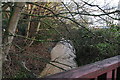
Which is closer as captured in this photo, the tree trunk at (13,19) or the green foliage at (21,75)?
the tree trunk at (13,19)

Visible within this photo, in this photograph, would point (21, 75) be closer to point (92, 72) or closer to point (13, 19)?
point (13, 19)

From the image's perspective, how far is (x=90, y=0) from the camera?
6.12 ft

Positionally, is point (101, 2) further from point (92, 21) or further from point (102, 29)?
point (102, 29)

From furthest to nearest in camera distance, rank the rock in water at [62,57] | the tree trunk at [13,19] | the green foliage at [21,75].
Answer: the rock in water at [62,57] → the green foliage at [21,75] → the tree trunk at [13,19]

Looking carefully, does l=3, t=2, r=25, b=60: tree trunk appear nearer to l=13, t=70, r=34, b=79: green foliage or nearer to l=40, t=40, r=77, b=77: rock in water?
l=13, t=70, r=34, b=79: green foliage

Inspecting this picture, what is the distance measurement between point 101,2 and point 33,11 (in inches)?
49.2

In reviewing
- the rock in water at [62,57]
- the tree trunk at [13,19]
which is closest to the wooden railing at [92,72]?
the tree trunk at [13,19]

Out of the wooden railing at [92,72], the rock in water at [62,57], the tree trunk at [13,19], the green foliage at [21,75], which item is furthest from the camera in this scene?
the rock in water at [62,57]

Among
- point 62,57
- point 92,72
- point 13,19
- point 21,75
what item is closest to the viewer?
point 92,72

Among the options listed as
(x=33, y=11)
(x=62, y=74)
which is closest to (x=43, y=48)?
(x=33, y=11)

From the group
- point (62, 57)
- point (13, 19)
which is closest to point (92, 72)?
point (13, 19)

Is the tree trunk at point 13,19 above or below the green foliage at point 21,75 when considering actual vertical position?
above

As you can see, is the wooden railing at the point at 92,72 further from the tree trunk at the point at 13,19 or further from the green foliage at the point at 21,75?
the green foliage at the point at 21,75

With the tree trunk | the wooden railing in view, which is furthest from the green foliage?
the wooden railing
